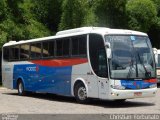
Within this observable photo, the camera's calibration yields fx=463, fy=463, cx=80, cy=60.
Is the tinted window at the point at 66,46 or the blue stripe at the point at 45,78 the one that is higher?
the tinted window at the point at 66,46

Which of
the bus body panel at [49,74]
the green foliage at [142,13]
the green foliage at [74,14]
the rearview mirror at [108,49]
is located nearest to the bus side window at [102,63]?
the rearview mirror at [108,49]

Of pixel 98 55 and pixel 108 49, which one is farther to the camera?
pixel 98 55

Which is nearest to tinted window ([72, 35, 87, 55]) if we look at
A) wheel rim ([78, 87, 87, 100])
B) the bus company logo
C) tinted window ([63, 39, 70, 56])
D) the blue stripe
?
tinted window ([63, 39, 70, 56])

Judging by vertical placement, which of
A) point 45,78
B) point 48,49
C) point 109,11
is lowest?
point 45,78

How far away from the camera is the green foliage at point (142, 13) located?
38594 mm

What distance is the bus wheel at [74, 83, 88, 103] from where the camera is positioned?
18781mm

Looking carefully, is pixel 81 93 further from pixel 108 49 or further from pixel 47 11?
pixel 47 11

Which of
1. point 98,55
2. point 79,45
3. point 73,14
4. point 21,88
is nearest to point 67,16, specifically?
point 73,14

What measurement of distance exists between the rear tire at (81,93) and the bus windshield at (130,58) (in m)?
2.10

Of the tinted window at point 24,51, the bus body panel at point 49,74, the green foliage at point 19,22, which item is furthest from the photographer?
the green foliage at point 19,22

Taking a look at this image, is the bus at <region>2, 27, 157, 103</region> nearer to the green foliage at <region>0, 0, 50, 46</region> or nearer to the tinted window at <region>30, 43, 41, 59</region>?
the tinted window at <region>30, 43, 41, 59</region>

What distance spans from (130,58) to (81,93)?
2762 millimetres

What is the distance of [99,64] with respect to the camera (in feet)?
58.3

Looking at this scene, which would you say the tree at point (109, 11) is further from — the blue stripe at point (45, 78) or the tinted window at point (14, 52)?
the blue stripe at point (45, 78)
